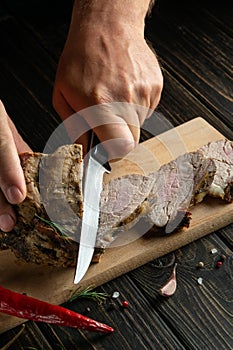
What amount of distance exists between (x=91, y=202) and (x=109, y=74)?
54 cm

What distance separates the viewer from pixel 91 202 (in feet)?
8.66

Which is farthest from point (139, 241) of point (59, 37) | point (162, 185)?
point (59, 37)

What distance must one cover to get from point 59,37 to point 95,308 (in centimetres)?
183

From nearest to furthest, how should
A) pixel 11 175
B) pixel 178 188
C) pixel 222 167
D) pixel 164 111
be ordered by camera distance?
pixel 11 175 < pixel 178 188 < pixel 222 167 < pixel 164 111

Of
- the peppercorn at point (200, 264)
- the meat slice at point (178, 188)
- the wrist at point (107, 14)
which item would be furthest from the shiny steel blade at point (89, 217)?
the wrist at point (107, 14)

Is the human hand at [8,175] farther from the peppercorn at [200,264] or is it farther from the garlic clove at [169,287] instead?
the peppercorn at [200,264]

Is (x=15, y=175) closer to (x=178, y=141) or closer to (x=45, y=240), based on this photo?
(x=45, y=240)

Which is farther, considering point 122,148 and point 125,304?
point 122,148

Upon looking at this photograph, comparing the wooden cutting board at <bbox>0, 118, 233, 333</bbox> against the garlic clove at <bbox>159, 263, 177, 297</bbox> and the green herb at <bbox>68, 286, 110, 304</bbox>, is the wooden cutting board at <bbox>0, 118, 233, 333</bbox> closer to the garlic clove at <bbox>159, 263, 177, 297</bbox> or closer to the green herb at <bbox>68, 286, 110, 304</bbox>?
the green herb at <bbox>68, 286, 110, 304</bbox>

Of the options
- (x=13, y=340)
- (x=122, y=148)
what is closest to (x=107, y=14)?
(x=122, y=148)

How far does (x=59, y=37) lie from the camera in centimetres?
388

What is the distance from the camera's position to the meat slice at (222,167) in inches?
113

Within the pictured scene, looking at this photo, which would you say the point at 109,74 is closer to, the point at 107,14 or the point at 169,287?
the point at 107,14

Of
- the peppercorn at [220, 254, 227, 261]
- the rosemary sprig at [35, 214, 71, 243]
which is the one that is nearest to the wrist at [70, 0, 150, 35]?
the rosemary sprig at [35, 214, 71, 243]
